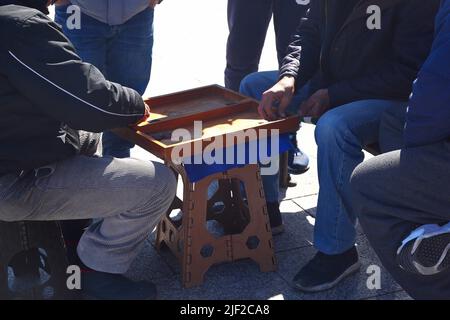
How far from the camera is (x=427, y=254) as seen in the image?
8.09ft

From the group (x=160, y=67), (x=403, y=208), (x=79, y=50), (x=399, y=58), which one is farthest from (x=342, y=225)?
(x=160, y=67)

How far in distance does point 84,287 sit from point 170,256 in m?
0.50

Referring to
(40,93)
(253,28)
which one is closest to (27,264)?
(40,93)

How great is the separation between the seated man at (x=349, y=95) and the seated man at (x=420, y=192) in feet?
1.06

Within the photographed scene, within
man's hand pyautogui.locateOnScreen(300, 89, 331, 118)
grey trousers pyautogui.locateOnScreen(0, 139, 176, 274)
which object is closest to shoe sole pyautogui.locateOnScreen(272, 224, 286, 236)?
man's hand pyautogui.locateOnScreen(300, 89, 331, 118)

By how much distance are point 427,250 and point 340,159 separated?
62cm

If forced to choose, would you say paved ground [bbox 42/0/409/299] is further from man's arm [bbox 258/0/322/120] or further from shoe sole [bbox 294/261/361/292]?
man's arm [bbox 258/0/322/120]

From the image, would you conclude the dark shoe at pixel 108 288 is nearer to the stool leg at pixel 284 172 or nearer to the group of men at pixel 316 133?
the group of men at pixel 316 133

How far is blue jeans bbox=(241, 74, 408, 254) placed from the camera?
9.74ft

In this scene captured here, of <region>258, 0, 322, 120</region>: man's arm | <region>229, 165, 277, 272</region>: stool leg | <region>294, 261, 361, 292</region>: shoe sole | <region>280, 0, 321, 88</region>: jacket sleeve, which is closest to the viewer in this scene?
<region>294, 261, 361, 292</region>: shoe sole

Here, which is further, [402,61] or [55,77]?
[402,61]

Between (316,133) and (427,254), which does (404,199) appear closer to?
(427,254)

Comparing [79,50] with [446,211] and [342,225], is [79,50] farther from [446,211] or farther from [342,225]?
[446,211]

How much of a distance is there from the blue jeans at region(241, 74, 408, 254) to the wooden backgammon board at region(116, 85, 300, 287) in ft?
0.53
